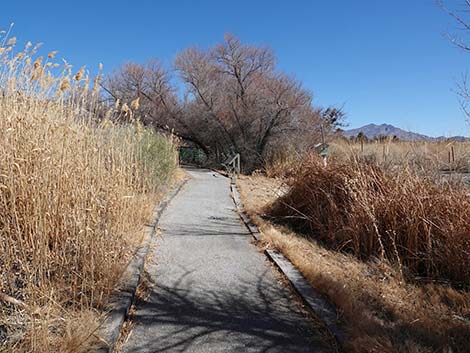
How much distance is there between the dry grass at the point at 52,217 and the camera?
230cm

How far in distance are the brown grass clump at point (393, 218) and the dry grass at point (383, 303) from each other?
30 centimetres

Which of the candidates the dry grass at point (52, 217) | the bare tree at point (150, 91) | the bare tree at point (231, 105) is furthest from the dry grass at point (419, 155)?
the bare tree at point (150, 91)

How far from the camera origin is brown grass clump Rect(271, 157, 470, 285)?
4.03 metres

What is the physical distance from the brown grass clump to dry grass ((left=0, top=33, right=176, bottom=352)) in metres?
3.08

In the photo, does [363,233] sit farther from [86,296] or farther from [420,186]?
[86,296]

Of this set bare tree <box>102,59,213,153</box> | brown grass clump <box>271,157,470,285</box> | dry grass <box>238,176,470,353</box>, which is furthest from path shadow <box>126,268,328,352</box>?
bare tree <box>102,59,213,153</box>

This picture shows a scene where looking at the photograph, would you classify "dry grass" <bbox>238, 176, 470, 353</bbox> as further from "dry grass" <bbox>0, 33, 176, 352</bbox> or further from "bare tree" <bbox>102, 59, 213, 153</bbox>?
"bare tree" <bbox>102, 59, 213, 153</bbox>

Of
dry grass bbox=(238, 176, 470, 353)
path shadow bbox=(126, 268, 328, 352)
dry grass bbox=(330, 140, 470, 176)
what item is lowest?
path shadow bbox=(126, 268, 328, 352)

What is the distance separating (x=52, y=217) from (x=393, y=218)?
399cm

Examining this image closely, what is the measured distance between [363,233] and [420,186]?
1014 mm

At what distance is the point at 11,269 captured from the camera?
269 centimetres

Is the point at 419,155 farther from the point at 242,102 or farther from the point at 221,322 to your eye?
the point at 242,102

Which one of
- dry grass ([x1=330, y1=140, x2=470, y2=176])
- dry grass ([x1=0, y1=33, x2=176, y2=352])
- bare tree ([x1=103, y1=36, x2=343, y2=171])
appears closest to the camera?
dry grass ([x1=0, y1=33, x2=176, y2=352])

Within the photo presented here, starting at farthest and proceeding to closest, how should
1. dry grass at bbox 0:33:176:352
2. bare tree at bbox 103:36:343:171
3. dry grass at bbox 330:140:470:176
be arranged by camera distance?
bare tree at bbox 103:36:343:171, dry grass at bbox 330:140:470:176, dry grass at bbox 0:33:176:352
